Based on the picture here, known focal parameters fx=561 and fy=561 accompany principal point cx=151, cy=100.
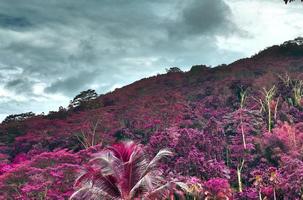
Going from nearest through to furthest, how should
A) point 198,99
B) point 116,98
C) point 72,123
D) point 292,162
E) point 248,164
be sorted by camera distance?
point 292,162 < point 248,164 < point 72,123 < point 198,99 < point 116,98

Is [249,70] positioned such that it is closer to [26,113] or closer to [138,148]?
[26,113]

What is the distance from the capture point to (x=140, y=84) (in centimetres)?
11219

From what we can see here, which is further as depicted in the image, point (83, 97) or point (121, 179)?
point (83, 97)

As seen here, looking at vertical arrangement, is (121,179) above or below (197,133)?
below

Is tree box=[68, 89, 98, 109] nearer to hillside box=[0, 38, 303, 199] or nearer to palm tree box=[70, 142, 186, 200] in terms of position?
hillside box=[0, 38, 303, 199]

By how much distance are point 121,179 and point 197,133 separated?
34650mm

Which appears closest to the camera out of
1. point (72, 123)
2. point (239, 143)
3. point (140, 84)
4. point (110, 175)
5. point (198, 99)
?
point (110, 175)

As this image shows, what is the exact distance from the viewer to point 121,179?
30.4 meters

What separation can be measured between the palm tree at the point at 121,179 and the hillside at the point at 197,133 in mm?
22678

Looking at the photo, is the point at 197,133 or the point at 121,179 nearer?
the point at 121,179

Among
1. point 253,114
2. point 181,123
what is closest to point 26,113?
point 181,123

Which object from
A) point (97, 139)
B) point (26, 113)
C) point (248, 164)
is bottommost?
point (248, 164)

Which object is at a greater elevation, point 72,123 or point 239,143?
point 72,123

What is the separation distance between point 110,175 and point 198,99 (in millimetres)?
66929
